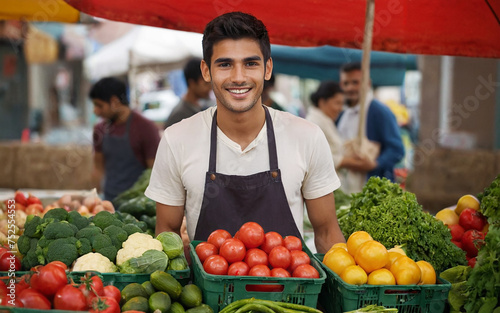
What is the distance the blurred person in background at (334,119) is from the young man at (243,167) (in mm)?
2763

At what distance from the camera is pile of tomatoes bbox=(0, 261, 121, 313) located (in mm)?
2074

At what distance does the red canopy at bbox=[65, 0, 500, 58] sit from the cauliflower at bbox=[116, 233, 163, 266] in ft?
6.65

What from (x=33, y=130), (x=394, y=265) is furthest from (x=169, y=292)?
(x=33, y=130)

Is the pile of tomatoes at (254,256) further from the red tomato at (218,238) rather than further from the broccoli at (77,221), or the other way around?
the broccoli at (77,221)

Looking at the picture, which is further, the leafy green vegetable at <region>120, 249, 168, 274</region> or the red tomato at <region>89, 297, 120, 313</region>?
the leafy green vegetable at <region>120, 249, 168, 274</region>

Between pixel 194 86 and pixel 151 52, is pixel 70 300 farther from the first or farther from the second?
→ pixel 151 52

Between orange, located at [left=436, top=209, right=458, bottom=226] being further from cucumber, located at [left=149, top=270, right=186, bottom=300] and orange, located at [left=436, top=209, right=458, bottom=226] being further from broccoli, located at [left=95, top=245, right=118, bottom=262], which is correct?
broccoli, located at [left=95, top=245, right=118, bottom=262]

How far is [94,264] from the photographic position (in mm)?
Answer: 2545

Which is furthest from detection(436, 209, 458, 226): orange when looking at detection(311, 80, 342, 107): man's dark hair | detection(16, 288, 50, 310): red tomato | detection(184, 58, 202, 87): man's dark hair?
detection(311, 80, 342, 107): man's dark hair

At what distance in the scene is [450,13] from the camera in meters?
4.23

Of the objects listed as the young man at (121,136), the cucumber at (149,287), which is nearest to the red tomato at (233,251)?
the cucumber at (149,287)

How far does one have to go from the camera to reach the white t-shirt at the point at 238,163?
3.21 meters

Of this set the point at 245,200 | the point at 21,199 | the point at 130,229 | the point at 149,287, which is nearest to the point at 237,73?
the point at 245,200

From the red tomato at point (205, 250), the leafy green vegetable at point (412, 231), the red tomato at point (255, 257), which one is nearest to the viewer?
the red tomato at point (255, 257)
